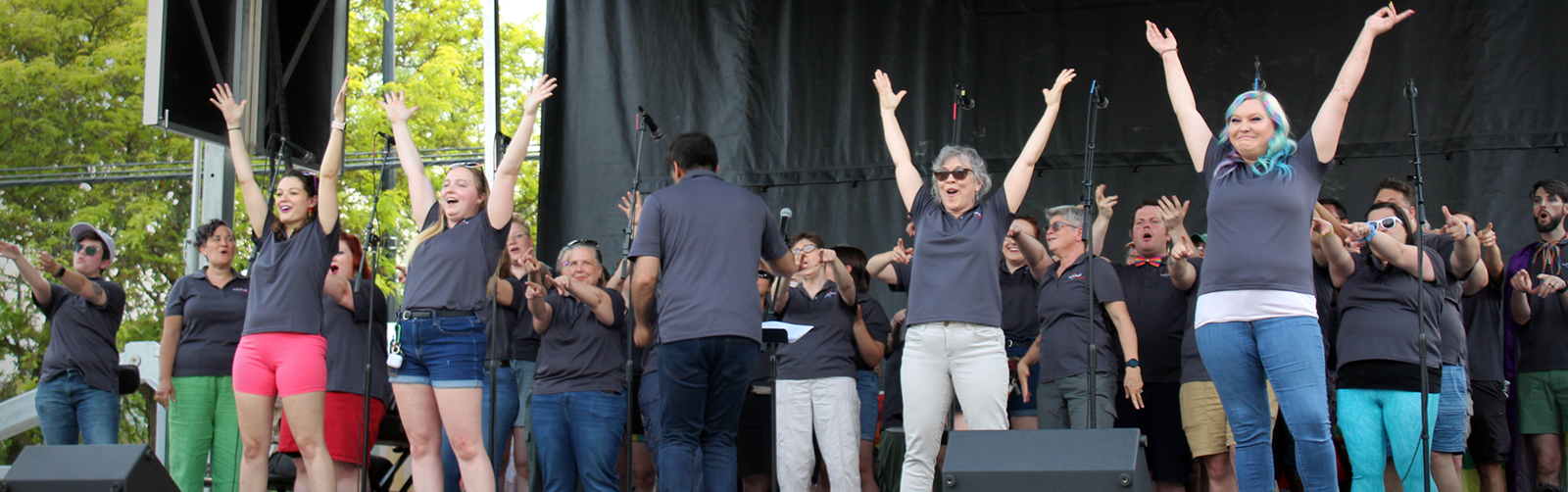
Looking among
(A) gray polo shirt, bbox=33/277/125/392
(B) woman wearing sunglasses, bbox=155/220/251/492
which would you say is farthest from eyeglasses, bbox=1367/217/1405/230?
(A) gray polo shirt, bbox=33/277/125/392

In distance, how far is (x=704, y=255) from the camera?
3.62m

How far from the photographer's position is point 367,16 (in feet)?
52.1

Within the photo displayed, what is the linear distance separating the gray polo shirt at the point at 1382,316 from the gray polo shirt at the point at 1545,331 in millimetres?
1207

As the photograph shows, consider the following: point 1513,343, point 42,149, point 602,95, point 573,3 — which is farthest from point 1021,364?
point 42,149

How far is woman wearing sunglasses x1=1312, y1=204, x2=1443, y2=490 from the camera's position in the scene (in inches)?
151

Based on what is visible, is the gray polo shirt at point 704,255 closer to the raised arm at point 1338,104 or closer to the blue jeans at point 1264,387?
the blue jeans at point 1264,387

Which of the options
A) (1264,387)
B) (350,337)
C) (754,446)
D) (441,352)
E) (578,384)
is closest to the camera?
(1264,387)

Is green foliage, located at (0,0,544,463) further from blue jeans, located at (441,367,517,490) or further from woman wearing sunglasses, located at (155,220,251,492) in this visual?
blue jeans, located at (441,367,517,490)

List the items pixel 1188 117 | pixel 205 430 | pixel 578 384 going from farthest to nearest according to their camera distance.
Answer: pixel 205 430
pixel 578 384
pixel 1188 117

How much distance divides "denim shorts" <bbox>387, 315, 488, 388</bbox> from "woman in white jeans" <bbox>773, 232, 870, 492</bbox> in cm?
159

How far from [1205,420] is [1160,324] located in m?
0.51

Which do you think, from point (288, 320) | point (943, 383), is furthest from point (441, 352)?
point (943, 383)

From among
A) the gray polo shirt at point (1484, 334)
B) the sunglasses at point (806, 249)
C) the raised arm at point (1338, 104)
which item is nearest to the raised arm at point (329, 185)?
the sunglasses at point (806, 249)

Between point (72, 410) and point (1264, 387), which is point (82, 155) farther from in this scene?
point (1264, 387)
